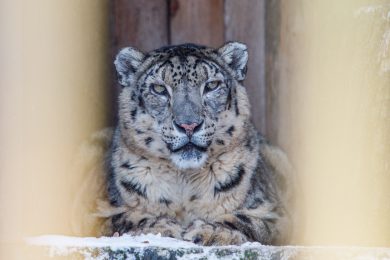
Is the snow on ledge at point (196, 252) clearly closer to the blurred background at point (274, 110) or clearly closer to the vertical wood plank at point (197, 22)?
the blurred background at point (274, 110)

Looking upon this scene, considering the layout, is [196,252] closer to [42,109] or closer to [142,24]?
[42,109]

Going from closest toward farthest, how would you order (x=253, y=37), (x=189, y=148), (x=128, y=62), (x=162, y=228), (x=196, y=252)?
(x=196, y=252), (x=162, y=228), (x=189, y=148), (x=128, y=62), (x=253, y=37)

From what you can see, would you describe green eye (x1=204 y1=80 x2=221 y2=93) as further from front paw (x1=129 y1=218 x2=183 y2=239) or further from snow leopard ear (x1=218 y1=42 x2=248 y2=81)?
front paw (x1=129 y1=218 x2=183 y2=239)

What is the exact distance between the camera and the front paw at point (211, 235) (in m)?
4.80

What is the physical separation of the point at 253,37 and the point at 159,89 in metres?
1.86

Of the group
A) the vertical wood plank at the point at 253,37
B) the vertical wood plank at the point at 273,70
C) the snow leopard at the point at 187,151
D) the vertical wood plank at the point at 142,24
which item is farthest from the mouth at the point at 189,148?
the vertical wood plank at the point at 142,24

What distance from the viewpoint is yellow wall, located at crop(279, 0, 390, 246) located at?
196 inches

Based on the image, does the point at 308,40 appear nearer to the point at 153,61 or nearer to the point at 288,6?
the point at 288,6

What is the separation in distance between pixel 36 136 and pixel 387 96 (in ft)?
5.27

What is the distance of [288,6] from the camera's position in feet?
21.1

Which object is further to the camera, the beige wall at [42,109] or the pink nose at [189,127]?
the pink nose at [189,127]

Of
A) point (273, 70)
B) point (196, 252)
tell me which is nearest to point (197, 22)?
point (273, 70)

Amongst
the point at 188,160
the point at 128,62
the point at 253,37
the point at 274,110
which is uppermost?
the point at 253,37

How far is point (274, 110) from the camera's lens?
6.75m
